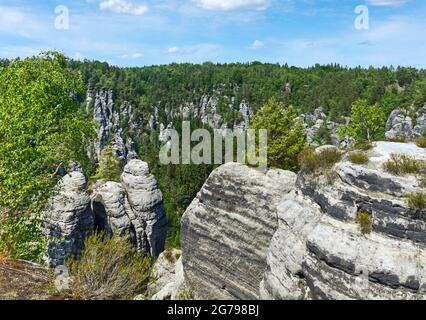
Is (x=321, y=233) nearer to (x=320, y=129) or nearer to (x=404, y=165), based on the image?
(x=404, y=165)

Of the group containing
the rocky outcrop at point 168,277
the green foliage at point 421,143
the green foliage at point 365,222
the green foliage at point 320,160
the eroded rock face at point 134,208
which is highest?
the green foliage at point 421,143

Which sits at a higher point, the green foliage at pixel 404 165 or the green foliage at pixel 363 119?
the green foliage at pixel 363 119

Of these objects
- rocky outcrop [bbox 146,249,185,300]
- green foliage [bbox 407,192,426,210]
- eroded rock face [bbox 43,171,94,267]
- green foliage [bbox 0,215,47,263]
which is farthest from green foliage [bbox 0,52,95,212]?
green foliage [bbox 407,192,426,210]

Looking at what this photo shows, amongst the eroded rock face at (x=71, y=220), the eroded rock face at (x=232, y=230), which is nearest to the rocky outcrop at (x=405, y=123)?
the eroded rock face at (x=71, y=220)

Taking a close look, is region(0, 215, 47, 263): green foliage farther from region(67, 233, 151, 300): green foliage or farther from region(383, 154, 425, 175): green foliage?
region(383, 154, 425, 175): green foliage

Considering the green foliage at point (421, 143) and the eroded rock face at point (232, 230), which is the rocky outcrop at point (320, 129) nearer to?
the eroded rock face at point (232, 230)
